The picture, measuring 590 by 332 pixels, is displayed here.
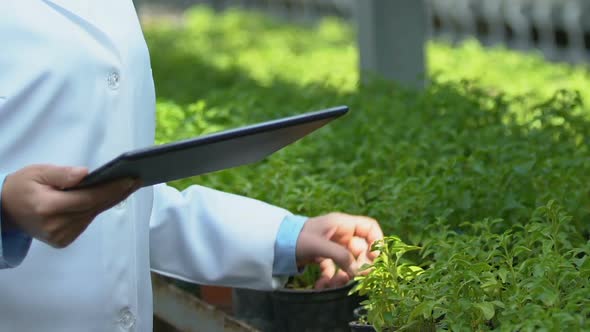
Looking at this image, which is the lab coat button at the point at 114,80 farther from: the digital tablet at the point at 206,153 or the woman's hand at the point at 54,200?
the woman's hand at the point at 54,200

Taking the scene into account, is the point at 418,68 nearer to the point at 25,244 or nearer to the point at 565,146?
the point at 565,146

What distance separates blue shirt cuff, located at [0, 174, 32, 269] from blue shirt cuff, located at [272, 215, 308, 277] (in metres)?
0.74

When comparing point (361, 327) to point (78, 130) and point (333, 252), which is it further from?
point (78, 130)

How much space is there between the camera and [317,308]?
280 cm

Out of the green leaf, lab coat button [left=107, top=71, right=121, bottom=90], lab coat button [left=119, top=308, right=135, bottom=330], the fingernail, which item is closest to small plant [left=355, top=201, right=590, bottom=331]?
the green leaf

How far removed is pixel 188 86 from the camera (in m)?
6.17

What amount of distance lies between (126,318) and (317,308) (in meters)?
0.70

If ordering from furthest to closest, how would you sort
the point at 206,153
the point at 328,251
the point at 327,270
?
the point at 327,270
the point at 328,251
the point at 206,153

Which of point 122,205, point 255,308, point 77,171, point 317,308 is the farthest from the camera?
point 255,308

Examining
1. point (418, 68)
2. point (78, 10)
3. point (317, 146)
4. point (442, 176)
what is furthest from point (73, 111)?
point (418, 68)

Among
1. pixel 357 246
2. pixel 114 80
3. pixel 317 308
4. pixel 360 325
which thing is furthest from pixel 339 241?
pixel 114 80

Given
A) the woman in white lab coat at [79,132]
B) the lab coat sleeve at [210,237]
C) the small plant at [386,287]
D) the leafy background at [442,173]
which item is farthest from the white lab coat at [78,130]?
the leafy background at [442,173]

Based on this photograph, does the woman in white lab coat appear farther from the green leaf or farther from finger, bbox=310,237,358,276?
the green leaf

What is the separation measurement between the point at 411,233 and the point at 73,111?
1.07m
